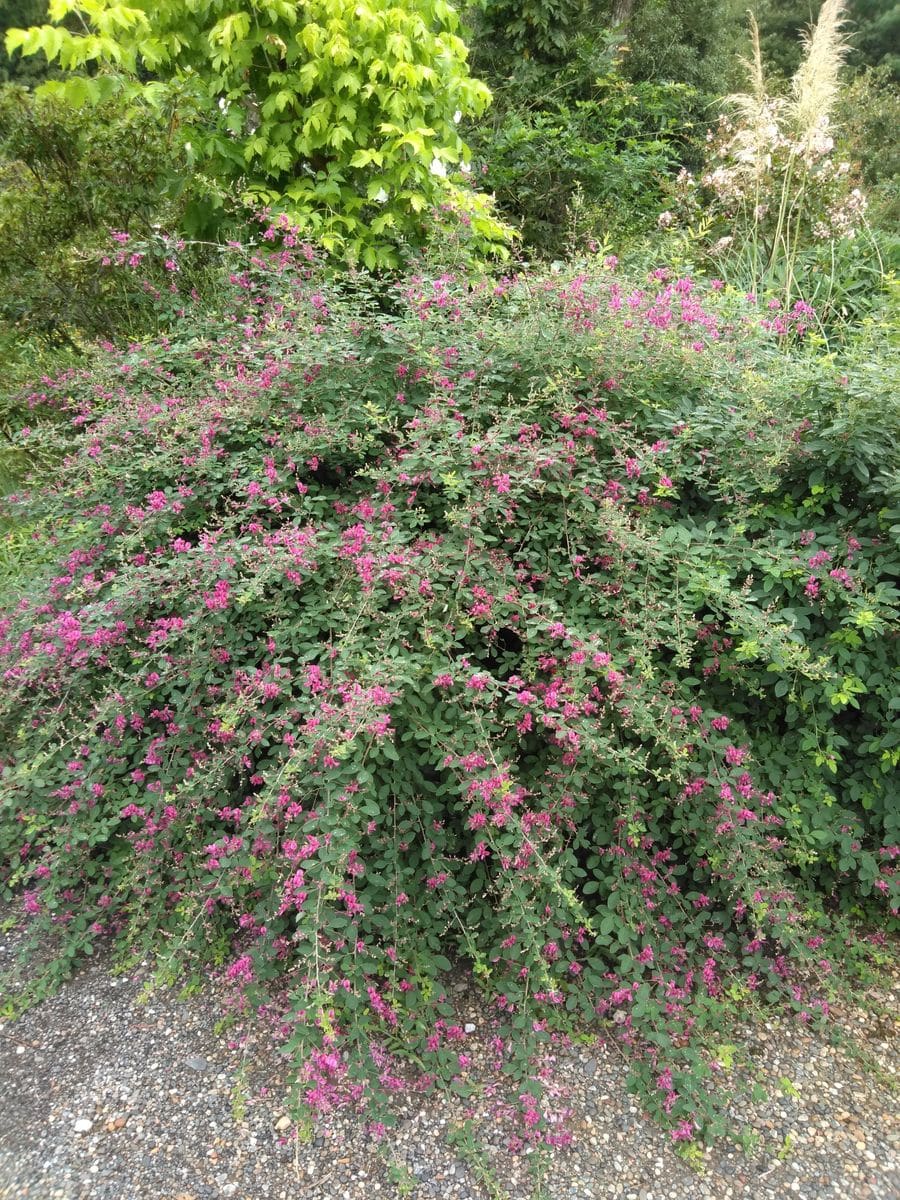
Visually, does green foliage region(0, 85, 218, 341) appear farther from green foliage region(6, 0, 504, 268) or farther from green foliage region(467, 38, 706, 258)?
green foliage region(467, 38, 706, 258)

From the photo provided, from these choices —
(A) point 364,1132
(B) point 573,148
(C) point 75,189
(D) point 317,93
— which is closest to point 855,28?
(B) point 573,148

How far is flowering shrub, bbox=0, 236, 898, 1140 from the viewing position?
1.94m

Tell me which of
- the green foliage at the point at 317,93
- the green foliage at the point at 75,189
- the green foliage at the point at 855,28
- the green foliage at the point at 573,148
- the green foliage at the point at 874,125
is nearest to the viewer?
the green foliage at the point at 317,93

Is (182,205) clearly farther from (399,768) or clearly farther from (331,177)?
(399,768)

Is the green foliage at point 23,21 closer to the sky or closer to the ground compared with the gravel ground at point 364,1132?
closer to the sky

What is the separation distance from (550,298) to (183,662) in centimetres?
176

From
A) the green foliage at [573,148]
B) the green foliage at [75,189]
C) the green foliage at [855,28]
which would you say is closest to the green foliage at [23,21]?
the green foliage at [573,148]

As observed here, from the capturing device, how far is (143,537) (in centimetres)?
251

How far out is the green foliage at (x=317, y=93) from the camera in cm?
363

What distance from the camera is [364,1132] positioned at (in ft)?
6.24

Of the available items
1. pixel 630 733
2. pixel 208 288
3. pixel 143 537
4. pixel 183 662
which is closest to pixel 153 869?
pixel 183 662

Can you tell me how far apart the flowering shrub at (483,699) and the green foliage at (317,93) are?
1.67 m

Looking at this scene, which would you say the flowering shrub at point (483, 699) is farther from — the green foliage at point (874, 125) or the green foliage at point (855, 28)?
the green foliage at point (855, 28)

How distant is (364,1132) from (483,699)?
3.59 feet
